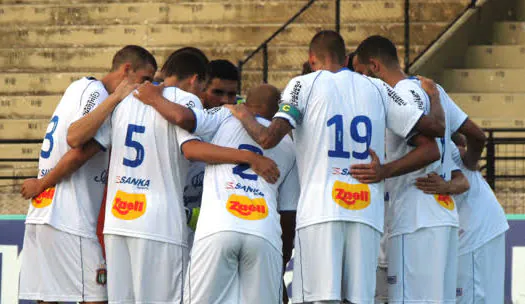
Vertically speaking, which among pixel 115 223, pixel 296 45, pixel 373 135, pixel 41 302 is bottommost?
pixel 41 302

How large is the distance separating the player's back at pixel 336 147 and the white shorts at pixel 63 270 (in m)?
1.39

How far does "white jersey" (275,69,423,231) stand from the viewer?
26.0ft

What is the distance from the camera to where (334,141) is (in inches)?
314

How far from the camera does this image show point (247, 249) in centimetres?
790

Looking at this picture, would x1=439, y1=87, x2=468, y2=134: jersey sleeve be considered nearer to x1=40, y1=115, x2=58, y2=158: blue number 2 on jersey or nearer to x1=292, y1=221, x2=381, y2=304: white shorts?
x1=292, y1=221, x2=381, y2=304: white shorts

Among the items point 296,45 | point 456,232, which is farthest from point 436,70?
point 456,232

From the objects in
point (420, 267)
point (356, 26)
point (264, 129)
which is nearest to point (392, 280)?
point (420, 267)

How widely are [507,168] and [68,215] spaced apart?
7034 mm

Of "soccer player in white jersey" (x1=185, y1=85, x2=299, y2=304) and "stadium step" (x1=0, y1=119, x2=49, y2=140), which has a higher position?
"stadium step" (x1=0, y1=119, x2=49, y2=140)

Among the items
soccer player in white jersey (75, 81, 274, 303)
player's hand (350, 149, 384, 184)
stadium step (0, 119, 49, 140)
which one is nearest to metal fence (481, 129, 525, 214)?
player's hand (350, 149, 384, 184)

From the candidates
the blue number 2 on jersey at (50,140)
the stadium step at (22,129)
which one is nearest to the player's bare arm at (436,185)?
the blue number 2 on jersey at (50,140)

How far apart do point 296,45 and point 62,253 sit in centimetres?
934

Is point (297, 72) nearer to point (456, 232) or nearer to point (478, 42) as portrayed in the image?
point (478, 42)

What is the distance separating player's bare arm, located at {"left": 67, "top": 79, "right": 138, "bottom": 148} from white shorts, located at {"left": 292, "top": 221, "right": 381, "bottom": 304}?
4.60ft
